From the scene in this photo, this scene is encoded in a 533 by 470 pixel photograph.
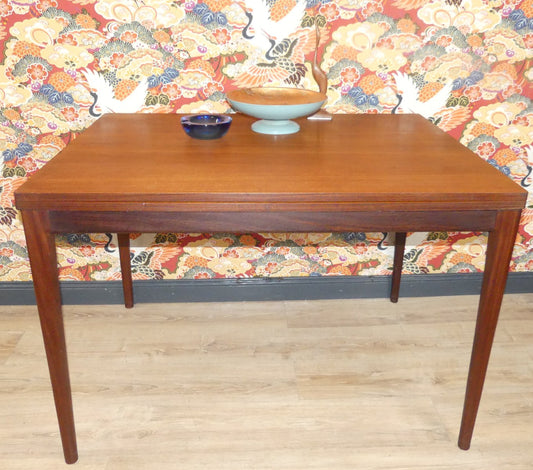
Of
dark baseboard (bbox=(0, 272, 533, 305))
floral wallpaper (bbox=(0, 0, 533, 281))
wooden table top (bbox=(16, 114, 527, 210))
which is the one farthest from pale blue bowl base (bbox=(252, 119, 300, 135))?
dark baseboard (bbox=(0, 272, 533, 305))

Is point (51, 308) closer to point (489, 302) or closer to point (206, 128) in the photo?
point (206, 128)

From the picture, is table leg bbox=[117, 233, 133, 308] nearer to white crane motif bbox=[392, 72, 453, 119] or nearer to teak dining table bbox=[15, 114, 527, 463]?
teak dining table bbox=[15, 114, 527, 463]

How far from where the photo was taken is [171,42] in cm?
168

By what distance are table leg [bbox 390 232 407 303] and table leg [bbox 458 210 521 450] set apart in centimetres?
69

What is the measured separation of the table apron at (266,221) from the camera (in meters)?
1.12

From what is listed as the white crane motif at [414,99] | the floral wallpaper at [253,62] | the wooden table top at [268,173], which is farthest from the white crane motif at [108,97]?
the white crane motif at [414,99]

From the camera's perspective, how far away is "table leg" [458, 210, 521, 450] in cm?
115

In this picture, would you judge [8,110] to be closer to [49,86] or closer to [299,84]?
[49,86]

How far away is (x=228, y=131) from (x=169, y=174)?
41 centimetres

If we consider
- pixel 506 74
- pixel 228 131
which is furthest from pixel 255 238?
pixel 506 74

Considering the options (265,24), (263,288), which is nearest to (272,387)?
(263,288)

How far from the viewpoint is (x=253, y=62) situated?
5.66 feet

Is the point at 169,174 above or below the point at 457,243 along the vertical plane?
above

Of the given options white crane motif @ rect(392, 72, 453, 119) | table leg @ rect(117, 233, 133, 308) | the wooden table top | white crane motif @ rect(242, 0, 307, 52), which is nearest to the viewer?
the wooden table top
